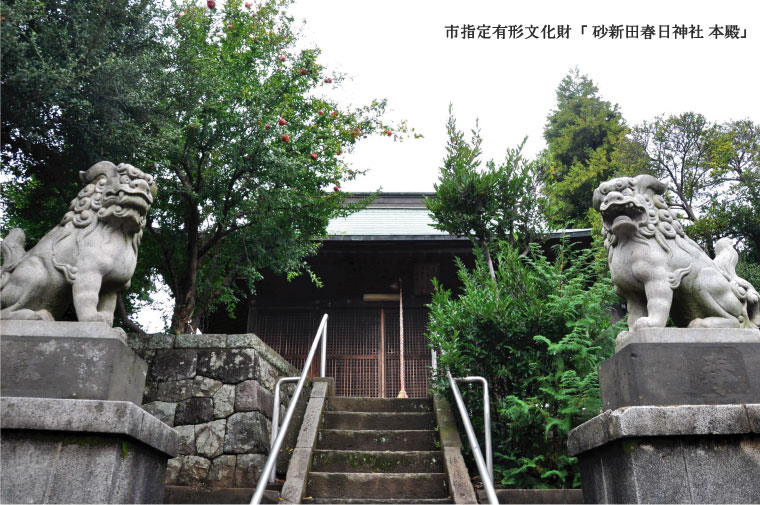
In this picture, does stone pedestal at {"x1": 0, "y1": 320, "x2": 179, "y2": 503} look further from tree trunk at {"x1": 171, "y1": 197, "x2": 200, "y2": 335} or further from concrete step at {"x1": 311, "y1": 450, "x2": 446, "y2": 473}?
tree trunk at {"x1": 171, "y1": 197, "x2": 200, "y2": 335}

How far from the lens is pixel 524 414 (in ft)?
17.9

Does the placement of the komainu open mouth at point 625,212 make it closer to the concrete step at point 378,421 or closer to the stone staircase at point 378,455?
the stone staircase at point 378,455

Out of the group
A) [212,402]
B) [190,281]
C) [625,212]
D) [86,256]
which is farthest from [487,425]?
[190,281]

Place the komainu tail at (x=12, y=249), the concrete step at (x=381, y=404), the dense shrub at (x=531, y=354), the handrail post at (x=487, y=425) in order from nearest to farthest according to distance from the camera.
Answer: the komainu tail at (x=12, y=249)
the handrail post at (x=487, y=425)
the dense shrub at (x=531, y=354)
the concrete step at (x=381, y=404)

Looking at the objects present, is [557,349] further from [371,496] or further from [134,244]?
[134,244]

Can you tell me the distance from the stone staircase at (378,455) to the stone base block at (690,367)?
88.8 inches

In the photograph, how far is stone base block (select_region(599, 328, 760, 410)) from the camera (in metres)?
3.50

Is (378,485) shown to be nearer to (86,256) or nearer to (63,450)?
(63,450)

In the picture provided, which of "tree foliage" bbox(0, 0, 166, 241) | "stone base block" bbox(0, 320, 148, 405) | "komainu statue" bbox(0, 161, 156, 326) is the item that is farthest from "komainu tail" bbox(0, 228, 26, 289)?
"tree foliage" bbox(0, 0, 166, 241)

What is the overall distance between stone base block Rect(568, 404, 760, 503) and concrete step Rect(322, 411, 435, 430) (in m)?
3.43

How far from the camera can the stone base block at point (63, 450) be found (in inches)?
128

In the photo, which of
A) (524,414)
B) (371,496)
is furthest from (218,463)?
(524,414)

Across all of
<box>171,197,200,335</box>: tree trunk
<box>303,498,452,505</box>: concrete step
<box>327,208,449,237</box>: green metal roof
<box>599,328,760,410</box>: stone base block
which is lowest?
<box>303,498,452,505</box>: concrete step

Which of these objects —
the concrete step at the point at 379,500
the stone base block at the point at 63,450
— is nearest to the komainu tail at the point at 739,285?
the concrete step at the point at 379,500
